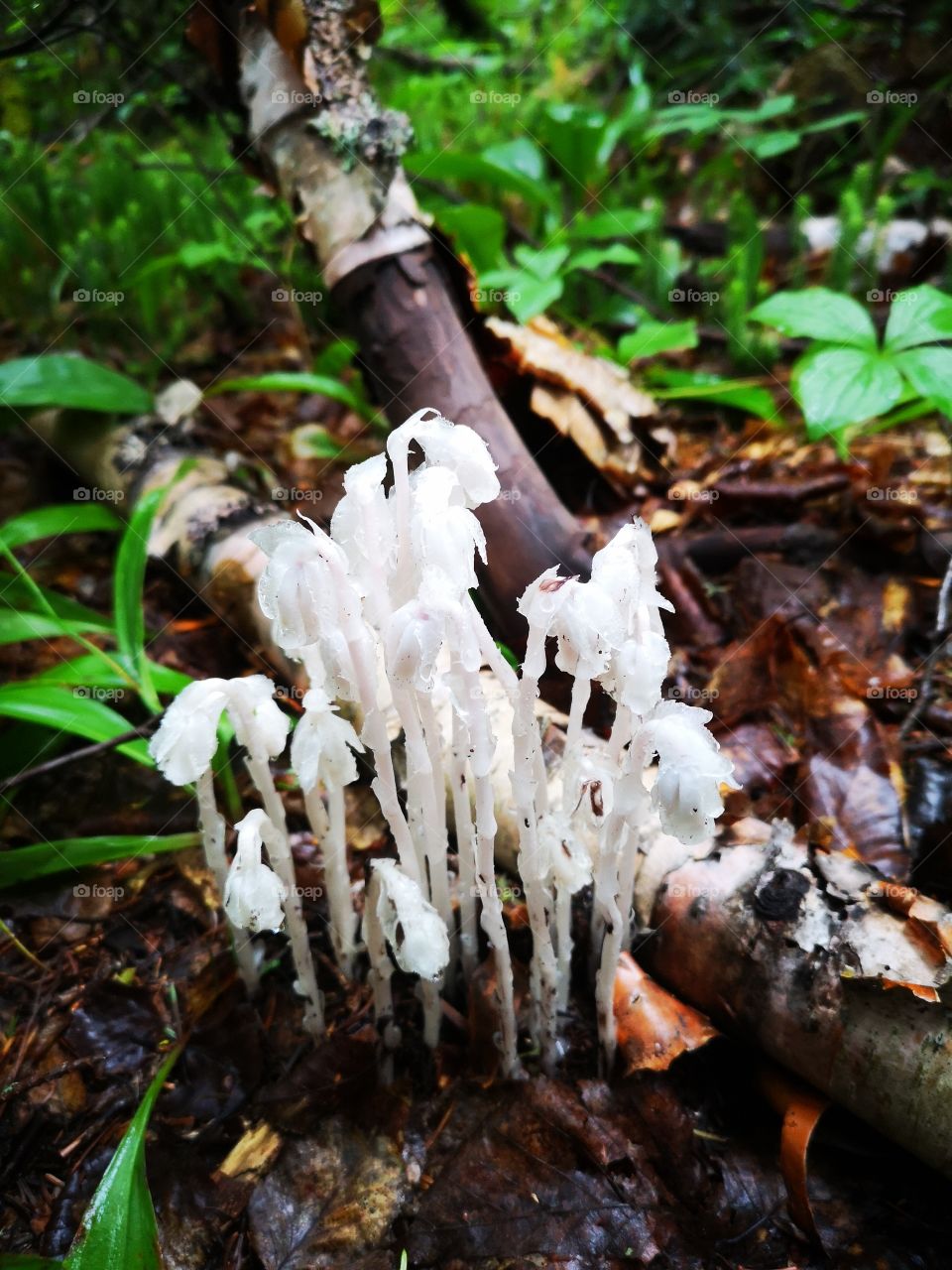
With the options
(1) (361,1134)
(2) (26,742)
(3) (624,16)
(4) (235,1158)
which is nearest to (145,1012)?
(4) (235,1158)

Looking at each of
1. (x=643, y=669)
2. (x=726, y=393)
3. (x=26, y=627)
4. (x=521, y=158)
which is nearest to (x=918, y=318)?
(x=726, y=393)

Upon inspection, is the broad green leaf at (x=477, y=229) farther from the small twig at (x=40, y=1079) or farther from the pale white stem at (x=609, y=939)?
the small twig at (x=40, y=1079)

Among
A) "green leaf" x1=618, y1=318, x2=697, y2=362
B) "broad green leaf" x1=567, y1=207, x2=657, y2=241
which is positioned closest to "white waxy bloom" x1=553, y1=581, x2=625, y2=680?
"green leaf" x1=618, y1=318, x2=697, y2=362

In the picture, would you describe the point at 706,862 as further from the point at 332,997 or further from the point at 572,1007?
the point at 332,997

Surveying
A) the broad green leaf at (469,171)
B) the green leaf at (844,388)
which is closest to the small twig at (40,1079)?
the green leaf at (844,388)

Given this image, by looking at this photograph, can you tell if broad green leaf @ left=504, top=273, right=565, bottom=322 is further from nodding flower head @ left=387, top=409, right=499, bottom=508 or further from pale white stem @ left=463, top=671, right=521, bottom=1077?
pale white stem @ left=463, top=671, right=521, bottom=1077

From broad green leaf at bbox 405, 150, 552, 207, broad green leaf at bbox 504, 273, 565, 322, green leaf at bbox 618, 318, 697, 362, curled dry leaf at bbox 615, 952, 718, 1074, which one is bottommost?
curled dry leaf at bbox 615, 952, 718, 1074

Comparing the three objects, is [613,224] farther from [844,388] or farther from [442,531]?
[442,531]
